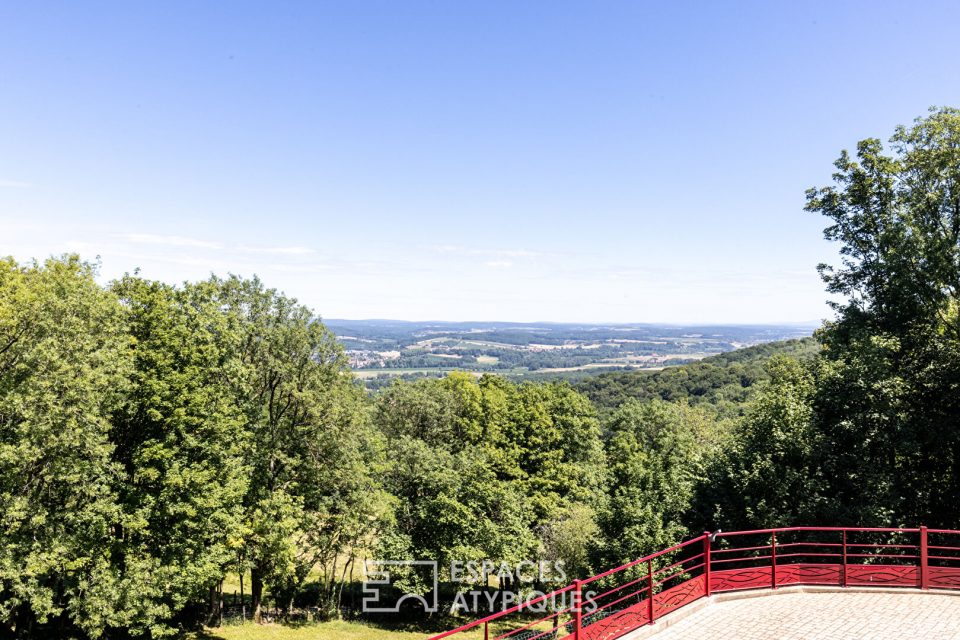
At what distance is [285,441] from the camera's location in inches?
964

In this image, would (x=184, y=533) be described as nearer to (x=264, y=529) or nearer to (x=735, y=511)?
(x=264, y=529)

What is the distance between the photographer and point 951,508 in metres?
17.6

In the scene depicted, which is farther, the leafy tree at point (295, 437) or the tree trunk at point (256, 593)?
the tree trunk at point (256, 593)

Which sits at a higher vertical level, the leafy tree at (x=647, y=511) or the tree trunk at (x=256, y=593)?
the leafy tree at (x=647, y=511)

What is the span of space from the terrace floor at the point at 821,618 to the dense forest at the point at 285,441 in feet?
22.3

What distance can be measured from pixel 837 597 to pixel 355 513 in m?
20.0

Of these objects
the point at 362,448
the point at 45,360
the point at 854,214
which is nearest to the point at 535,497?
the point at 362,448

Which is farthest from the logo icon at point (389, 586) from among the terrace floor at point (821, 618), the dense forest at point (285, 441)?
the terrace floor at point (821, 618)

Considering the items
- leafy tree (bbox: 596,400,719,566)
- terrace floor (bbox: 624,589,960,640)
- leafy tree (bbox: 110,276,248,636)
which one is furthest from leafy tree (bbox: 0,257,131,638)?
leafy tree (bbox: 596,400,719,566)

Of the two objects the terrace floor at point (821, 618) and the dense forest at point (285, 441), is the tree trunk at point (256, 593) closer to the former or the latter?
the dense forest at point (285, 441)

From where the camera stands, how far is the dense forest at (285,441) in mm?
16312

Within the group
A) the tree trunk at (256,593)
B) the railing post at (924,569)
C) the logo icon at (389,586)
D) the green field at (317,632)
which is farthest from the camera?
the logo icon at (389,586)

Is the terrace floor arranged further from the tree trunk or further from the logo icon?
the tree trunk

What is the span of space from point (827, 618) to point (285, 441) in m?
21.0
